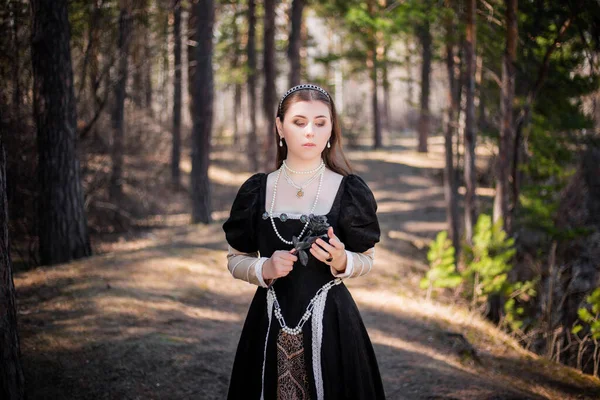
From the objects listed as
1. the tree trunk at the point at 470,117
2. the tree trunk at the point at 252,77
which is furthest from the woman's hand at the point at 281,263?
the tree trunk at the point at 252,77

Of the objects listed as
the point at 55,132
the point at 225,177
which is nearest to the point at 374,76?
the point at 225,177

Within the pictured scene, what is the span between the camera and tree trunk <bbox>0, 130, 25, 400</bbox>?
10.6 feet

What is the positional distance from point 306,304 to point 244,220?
571 millimetres

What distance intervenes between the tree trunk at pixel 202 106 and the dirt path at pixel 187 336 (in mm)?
3370

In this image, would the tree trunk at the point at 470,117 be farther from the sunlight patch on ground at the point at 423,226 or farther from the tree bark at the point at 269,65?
the tree bark at the point at 269,65

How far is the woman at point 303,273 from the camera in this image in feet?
9.18

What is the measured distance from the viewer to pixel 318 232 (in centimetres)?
273

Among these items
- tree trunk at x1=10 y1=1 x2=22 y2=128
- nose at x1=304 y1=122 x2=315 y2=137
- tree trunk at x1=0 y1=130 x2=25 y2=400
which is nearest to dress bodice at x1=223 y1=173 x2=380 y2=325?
nose at x1=304 y1=122 x2=315 y2=137

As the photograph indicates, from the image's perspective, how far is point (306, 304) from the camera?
2834 mm

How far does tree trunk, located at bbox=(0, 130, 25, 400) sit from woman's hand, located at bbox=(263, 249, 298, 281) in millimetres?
1739

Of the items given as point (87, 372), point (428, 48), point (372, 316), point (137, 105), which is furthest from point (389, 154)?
point (87, 372)

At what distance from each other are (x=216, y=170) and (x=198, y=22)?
9536mm

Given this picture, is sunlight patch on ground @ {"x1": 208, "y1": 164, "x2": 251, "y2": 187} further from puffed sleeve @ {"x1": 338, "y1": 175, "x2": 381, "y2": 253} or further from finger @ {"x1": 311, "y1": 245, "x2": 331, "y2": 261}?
finger @ {"x1": 311, "y1": 245, "x2": 331, "y2": 261}

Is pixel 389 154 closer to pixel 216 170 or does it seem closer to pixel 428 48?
pixel 428 48
